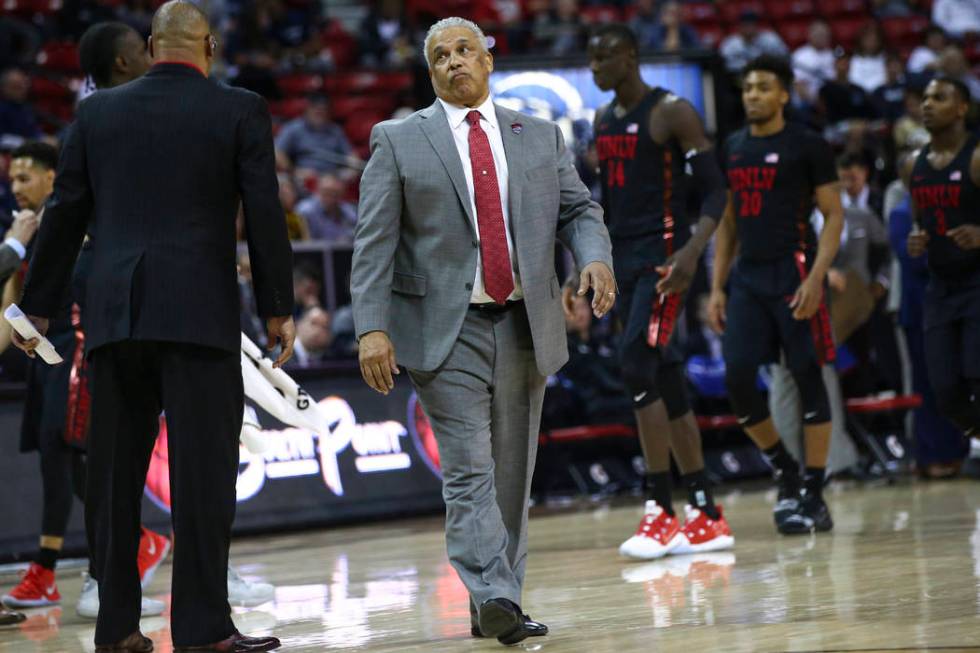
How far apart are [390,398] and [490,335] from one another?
5568mm

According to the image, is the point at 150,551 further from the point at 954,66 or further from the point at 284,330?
the point at 954,66

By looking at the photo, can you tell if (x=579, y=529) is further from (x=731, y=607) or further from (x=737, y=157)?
(x=731, y=607)

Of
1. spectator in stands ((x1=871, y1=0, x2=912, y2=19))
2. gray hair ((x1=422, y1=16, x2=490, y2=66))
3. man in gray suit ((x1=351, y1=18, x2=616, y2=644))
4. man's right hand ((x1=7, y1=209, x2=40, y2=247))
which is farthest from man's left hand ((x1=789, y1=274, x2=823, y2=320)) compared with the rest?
spectator in stands ((x1=871, y1=0, x2=912, y2=19))

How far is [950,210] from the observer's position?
26.6ft

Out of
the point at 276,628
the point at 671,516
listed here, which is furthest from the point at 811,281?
the point at 276,628

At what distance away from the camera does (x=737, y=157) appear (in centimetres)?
793

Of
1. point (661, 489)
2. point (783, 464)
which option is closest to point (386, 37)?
point (783, 464)

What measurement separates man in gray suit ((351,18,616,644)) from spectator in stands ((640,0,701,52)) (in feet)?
42.7

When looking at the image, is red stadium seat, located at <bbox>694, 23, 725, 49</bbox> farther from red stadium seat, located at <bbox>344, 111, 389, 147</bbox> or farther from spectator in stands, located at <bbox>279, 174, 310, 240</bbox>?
spectator in stands, located at <bbox>279, 174, 310, 240</bbox>

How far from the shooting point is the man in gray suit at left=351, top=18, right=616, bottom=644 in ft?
15.4

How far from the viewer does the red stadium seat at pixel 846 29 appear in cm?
1989

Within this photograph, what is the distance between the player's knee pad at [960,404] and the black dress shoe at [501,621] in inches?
159

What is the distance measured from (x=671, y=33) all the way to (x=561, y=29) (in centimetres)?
132

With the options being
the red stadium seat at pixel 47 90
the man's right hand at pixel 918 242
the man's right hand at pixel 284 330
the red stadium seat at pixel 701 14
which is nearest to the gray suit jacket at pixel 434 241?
the man's right hand at pixel 284 330
